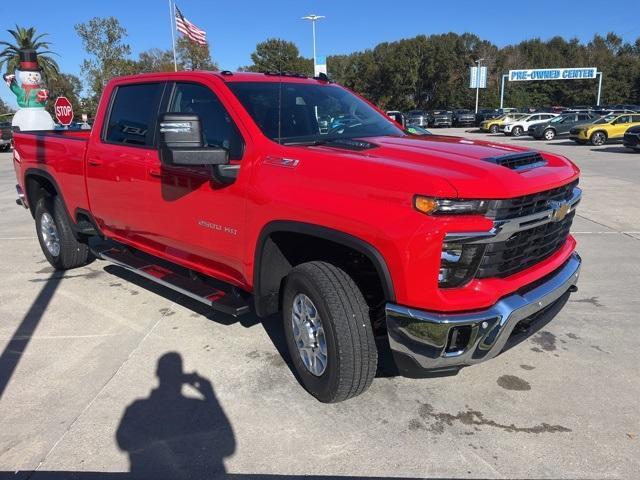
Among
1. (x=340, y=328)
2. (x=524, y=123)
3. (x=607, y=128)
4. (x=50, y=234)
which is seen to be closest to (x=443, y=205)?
(x=340, y=328)

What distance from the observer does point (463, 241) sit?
2.55 metres

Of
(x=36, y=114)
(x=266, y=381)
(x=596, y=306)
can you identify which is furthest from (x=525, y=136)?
(x=266, y=381)

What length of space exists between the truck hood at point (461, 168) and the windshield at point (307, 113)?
0.42 meters

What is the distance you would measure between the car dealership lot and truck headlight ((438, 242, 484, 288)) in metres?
0.91

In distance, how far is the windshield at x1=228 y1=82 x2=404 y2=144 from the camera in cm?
350

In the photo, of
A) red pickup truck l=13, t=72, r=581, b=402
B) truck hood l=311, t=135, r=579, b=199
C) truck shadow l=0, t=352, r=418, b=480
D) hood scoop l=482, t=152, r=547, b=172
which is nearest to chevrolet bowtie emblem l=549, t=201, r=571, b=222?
red pickup truck l=13, t=72, r=581, b=402

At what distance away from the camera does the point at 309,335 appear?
320cm

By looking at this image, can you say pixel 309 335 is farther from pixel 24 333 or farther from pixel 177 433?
pixel 24 333

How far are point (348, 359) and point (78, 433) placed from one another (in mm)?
1579

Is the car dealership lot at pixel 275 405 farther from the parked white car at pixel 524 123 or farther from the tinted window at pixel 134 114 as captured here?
the parked white car at pixel 524 123

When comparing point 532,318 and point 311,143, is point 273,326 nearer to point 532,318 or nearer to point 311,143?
point 311,143

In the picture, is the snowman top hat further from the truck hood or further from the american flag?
the truck hood

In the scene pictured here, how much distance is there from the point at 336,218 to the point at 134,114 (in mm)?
2539

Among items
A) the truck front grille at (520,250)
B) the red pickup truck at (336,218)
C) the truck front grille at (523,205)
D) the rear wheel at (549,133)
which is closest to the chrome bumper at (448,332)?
the red pickup truck at (336,218)
